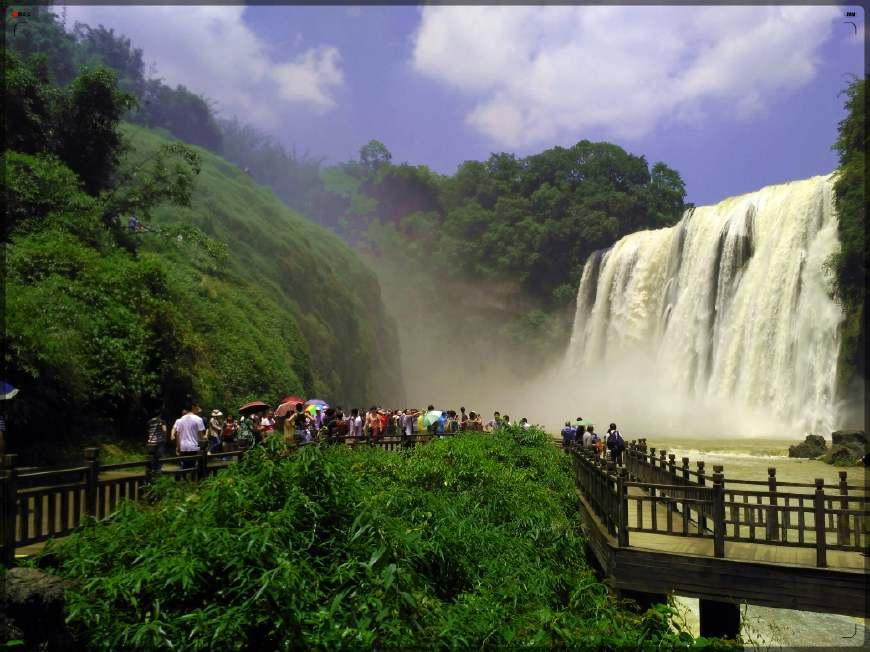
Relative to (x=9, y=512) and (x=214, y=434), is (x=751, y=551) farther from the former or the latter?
(x=214, y=434)

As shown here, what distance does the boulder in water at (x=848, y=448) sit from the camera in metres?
21.3

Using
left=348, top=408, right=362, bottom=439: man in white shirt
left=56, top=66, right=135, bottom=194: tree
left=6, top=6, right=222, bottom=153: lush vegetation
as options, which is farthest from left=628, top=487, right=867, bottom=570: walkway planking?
left=6, top=6, right=222, bottom=153: lush vegetation

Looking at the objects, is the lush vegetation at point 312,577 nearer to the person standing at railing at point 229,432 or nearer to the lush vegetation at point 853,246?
the person standing at railing at point 229,432

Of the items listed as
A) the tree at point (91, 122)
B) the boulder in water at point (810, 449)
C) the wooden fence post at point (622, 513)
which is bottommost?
the boulder in water at point (810, 449)

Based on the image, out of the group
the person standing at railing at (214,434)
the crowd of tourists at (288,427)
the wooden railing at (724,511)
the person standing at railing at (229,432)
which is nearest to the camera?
the wooden railing at (724,511)

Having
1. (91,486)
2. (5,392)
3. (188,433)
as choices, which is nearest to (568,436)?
(188,433)

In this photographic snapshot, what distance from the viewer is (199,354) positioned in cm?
2211

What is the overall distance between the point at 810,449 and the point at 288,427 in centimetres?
1604

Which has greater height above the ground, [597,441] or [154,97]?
[154,97]

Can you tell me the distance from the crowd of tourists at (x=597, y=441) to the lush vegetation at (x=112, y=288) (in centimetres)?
999

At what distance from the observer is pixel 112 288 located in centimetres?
1898

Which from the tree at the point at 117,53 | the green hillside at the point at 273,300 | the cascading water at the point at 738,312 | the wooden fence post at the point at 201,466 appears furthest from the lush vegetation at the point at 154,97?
the wooden fence post at the point at 201,466

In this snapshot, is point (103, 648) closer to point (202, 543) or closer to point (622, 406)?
point (202, 543)

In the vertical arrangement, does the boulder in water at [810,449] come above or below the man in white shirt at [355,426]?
below
